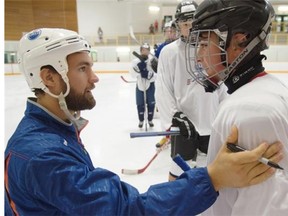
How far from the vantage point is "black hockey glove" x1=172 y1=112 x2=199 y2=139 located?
1856 mm

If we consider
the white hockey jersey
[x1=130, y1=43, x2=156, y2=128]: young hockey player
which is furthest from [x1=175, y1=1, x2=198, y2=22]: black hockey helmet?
[x1=130, y1=43, x2=156, y2=128]: young hockey player

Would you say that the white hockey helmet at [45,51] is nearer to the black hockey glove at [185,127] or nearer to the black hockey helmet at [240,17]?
the black hockey helmet at [240,17]

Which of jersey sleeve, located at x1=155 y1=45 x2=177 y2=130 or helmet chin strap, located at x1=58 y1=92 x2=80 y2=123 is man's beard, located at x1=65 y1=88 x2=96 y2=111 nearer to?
helmet chin strap, located at x1=58 y1=92 x2=80 y2=123

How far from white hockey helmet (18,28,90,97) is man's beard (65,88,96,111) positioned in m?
0.03

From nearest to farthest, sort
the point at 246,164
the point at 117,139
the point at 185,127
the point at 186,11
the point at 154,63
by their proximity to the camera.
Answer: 1. the point at 246,164
2. the point at 185,127
3. the point at 186,11
4. the point at 117,139
5. the point at 154,63

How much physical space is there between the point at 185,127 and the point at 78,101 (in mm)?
903

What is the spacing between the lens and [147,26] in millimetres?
18000

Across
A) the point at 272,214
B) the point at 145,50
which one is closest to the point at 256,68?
the point at 272,214

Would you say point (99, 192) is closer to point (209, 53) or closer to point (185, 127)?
point (209, 53)

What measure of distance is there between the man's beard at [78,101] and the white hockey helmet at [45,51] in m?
0.03

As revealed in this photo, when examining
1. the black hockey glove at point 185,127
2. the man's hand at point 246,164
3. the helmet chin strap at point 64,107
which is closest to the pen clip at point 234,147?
the man's hand at point 246,164

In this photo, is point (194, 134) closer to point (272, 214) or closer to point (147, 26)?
point (272, 214)

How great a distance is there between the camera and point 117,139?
4098mm

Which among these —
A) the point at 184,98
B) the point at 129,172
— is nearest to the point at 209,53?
the point at 184,98
